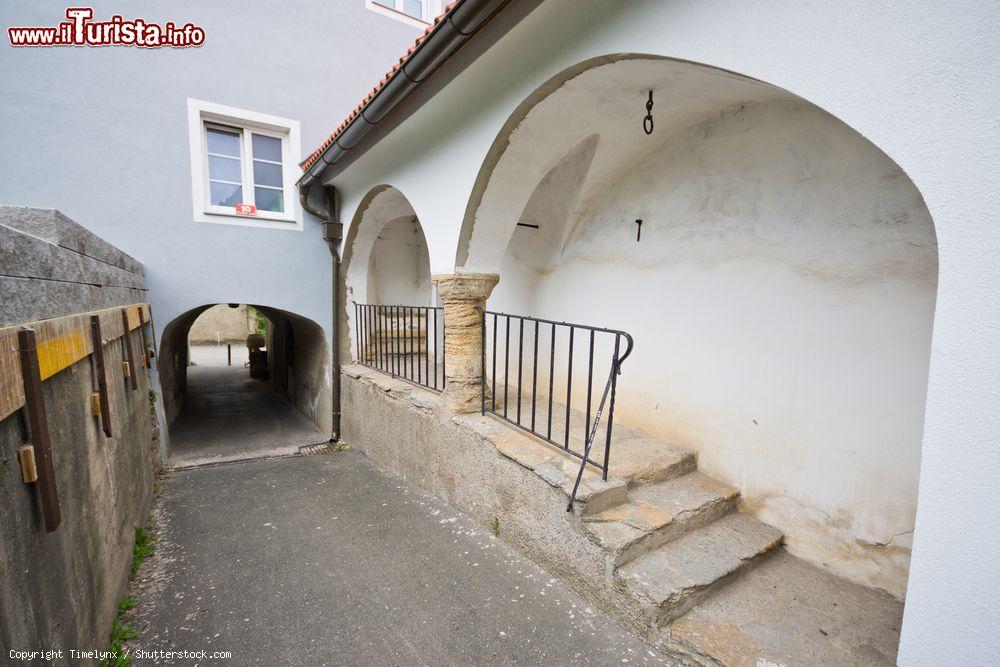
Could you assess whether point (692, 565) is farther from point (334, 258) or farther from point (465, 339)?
point (334, 258)

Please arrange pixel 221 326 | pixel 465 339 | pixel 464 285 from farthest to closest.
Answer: pixel 221 326, pixel 465 339, pixel 464 285

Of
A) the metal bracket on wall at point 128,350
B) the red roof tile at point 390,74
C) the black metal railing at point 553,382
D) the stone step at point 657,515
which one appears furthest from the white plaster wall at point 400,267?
the stone step at point 657,515

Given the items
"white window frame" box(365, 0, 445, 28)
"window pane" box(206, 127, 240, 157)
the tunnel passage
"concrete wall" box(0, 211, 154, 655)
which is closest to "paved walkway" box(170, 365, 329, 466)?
the tunnel passage

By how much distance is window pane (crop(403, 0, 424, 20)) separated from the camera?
6.79 metres

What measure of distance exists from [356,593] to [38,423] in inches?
80.1

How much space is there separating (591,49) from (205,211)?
5359mm

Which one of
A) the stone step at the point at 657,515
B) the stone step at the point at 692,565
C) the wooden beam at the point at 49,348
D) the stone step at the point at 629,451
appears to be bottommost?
the stone step at the point at 692,565

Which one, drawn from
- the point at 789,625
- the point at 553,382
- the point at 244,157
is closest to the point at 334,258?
the point at 244,157

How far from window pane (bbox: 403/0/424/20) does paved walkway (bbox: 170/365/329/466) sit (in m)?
7.04

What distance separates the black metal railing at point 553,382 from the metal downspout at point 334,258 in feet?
8.38

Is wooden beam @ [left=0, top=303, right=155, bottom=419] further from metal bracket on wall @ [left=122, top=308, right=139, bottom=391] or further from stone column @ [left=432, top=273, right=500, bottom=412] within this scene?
stone column @ [left=432, top=273, right=500, bottom=412]

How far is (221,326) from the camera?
1916cm

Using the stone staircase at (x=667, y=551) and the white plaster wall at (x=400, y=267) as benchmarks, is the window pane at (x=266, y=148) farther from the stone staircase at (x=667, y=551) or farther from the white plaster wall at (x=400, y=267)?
the stone staircase at (x=667, y=551)

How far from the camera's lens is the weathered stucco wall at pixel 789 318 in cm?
229
